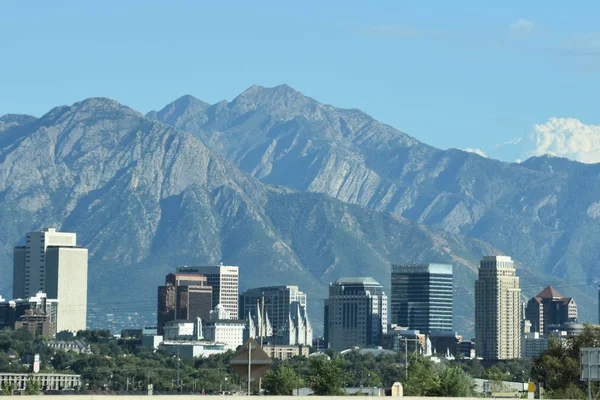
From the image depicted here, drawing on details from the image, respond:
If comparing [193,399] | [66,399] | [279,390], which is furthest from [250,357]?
[279,390]

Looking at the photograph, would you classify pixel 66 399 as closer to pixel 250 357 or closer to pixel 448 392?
pixel 250 357

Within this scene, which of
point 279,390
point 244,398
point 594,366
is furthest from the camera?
point 279,390

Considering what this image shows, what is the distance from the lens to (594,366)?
93.6 metres

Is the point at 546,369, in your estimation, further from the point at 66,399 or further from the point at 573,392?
the point at 66,399

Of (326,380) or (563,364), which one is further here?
(563,364)

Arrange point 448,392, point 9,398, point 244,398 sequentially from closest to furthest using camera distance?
point 9,398 < point 244,398 < point 448,392

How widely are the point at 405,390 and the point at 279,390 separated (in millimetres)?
34230

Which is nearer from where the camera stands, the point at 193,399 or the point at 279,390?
the point at 193,399

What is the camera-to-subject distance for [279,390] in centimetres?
19662

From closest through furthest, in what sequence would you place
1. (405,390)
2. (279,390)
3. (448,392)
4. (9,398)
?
(9,398)
(448,392)
(405,390)
(279,390)

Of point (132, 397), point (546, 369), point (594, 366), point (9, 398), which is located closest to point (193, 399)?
point (132, 397)

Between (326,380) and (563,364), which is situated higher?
(563,364)

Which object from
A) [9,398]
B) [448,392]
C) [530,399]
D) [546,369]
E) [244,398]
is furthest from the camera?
[546,369]

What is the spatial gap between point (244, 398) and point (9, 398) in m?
13.6
